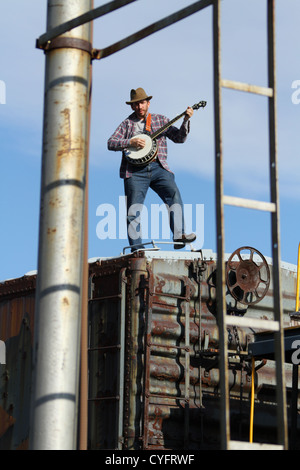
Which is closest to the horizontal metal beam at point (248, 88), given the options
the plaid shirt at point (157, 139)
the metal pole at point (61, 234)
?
the metal pole at point (61, 234)

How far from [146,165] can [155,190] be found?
42 cm

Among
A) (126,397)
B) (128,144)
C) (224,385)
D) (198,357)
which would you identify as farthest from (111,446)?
(224,385)

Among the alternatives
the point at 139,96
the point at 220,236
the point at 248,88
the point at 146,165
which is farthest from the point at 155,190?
the point at 220,236

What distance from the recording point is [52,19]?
580 cm

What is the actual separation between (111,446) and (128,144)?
165 inches

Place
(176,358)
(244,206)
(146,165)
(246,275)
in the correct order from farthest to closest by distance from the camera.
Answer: (146,165) → (246,275) → (176,358) → (244,206)

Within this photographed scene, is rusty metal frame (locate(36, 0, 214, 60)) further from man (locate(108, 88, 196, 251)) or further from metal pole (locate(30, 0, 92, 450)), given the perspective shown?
man (locate(108, 88, 196, 251))

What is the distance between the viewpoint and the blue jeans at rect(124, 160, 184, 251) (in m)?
11.0

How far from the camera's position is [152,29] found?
584cm

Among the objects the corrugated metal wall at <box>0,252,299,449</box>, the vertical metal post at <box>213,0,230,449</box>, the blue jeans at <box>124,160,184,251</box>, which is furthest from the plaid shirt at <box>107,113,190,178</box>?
the vertical metal post at <box>213,0,230,449</box>

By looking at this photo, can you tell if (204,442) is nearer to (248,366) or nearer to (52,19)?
(248,366)

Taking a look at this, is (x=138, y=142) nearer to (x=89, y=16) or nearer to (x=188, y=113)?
(x=188, y=113)

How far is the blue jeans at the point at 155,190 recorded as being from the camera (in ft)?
35.9

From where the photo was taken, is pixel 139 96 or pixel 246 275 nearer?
pixel 246 275
